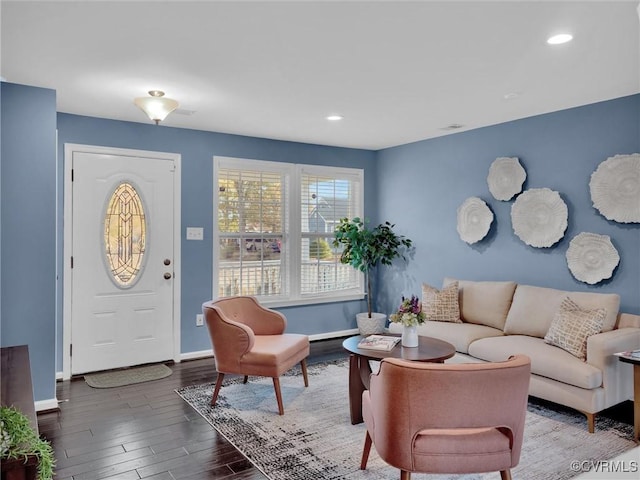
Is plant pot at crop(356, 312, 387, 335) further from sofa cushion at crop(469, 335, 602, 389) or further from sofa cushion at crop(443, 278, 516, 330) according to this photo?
sofa cushion at crop(469, 335, 602, 389)

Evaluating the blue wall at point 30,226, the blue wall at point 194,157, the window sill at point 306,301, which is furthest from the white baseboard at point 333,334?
the blue wall at point 30,226

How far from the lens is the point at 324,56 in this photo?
2846 mm

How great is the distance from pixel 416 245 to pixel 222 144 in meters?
2.62

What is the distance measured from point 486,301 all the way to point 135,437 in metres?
3.24

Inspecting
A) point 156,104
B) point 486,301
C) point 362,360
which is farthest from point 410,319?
point 156,104

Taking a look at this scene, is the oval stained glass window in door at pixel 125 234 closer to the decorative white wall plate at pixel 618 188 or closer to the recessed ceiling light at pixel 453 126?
the recessed ceiling light at pixel 453 126

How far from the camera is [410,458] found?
6.58ft

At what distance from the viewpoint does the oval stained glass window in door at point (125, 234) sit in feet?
14.7

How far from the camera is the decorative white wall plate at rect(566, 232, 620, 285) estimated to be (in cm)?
372

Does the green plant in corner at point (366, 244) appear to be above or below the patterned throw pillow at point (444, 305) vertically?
above

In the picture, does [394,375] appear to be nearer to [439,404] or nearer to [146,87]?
[439,404]

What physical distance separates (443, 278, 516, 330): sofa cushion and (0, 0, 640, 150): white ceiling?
5.41 ft

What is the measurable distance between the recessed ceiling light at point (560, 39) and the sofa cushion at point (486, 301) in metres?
2.37

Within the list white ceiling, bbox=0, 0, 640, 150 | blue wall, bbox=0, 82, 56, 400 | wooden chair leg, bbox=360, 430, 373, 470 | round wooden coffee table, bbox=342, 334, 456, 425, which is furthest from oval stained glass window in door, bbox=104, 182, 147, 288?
wooden chair leg, bbox=360, 430, 373, 470
